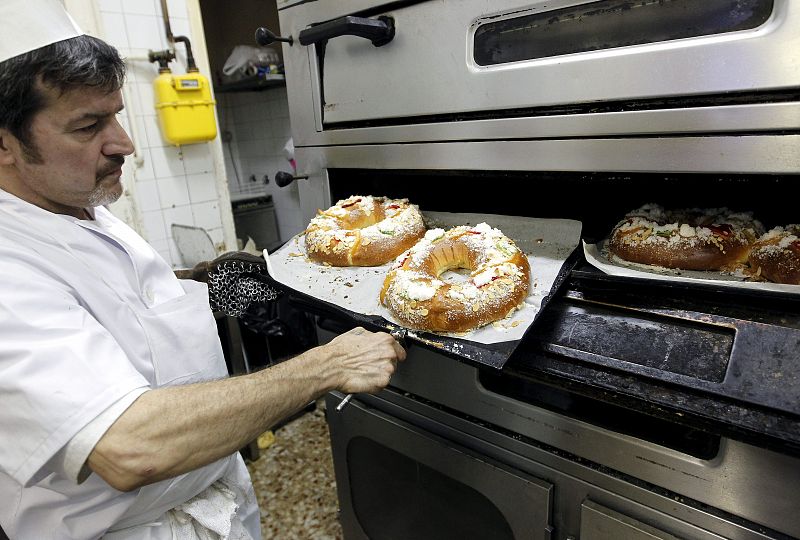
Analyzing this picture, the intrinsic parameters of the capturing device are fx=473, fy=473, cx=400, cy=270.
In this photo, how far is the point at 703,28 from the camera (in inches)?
27.5

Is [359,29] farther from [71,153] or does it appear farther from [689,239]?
[689,239]

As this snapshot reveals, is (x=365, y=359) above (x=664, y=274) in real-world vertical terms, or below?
below

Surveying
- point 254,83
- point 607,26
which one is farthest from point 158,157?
point 607,26

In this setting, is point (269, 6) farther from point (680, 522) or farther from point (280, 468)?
point (680, 522)

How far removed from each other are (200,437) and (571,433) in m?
0.65

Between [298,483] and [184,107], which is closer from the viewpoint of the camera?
[298,483]

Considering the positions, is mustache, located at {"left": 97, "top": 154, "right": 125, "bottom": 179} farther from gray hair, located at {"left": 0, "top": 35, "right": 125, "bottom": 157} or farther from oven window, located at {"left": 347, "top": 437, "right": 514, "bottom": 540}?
oven window, located at {"left": 347, "top": 437, "right": 514, "bottom": 540}

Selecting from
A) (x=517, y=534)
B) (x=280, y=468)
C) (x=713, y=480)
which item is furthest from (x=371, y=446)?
(x=280, y=468)

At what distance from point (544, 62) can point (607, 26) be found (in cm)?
11

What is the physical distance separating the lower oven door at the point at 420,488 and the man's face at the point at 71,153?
2.66 ft

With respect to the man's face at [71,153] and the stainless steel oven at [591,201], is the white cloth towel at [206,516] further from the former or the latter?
the man's face at [71,153]

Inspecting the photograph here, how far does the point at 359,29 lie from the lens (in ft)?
3.23

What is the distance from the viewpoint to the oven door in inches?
26.2

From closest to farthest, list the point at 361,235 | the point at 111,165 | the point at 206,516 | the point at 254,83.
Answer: the point at 111,165 < the point at 206,516 < the point at 361,235 < the point at 254,83
